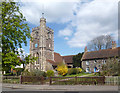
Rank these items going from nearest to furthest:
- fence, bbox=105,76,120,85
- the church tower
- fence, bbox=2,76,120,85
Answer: fence, bbox=105,76,120,85, fence, bbox=2,76,120,85, the church tower

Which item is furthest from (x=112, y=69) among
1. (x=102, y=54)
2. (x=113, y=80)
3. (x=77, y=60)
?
(x=77, y=60)

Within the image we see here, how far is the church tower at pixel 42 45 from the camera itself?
147ft

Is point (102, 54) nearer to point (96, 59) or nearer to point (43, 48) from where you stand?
point (96, 59)

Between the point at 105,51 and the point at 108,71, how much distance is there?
23.5m

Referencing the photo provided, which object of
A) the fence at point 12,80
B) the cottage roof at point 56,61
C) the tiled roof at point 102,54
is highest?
the tiled roof at point 102,54

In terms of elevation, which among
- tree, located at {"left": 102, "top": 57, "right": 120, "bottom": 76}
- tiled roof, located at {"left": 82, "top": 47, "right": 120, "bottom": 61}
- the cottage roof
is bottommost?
tree, located at {"left": 102, "top": 57, "right": 120, "bottom": 76}

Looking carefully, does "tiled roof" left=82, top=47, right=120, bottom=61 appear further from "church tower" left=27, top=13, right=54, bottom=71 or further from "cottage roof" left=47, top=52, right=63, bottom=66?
"church tower" left=27, top=13, right=54, bottom=71

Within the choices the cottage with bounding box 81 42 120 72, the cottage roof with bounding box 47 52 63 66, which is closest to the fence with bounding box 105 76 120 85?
the cottage with bounding box 81 42 120 72

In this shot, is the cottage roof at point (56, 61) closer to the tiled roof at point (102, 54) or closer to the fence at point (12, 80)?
the tiled roof at point (102, 54)

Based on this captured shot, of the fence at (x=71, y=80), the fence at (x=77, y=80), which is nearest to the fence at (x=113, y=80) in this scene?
the fence at (x=71, y=80)

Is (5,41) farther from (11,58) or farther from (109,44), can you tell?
(109,44)

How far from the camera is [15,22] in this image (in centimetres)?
748

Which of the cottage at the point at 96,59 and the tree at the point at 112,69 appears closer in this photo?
the tree at the point at 112,69

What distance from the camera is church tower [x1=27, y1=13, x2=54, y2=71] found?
44922 mm
